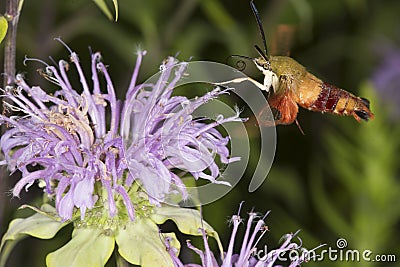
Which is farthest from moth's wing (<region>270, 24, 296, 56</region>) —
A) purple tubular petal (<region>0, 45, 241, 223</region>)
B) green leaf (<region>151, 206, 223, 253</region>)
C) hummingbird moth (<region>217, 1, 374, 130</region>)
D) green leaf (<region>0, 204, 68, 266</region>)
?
green leaf (<region>0, 204, 68, 266</region>)

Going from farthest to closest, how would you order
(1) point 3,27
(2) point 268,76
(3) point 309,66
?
(3) point 309,66 < (2) point 268,76 < (1) point 3,27

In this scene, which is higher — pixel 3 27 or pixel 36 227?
pixel 3 27

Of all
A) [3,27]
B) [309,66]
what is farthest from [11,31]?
[309,66]

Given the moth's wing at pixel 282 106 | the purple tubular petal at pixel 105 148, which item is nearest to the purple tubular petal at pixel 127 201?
the purple tubular petal at pixel 105 148

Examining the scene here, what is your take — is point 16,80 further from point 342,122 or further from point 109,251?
point 342,122

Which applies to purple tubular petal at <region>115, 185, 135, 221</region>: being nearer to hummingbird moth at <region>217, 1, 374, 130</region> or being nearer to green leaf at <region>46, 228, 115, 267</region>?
green leaf at <region>46, 228, 115, 267</region>

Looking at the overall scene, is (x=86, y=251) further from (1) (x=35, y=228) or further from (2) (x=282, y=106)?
(2) (x=282, y=106)
